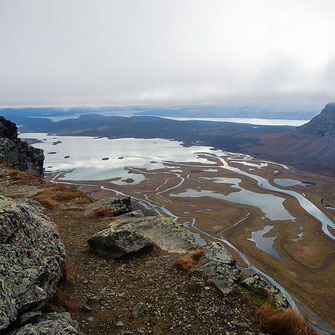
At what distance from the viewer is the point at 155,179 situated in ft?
590

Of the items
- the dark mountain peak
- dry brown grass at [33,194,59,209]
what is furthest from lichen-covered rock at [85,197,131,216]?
the dark mountain peak

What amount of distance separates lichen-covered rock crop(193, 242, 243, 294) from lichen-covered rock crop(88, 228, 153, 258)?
3.87 metres

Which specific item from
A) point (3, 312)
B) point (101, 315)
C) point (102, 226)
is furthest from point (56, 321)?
point (102, 226)

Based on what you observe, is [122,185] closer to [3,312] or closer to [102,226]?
[102,226]

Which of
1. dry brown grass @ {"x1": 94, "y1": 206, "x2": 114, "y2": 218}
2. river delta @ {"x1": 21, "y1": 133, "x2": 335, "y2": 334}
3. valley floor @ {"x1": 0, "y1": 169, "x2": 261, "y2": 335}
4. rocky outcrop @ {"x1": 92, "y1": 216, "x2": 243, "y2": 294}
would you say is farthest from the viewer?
river delta @ {"x1": 21, "y1": 133, "x2": 335, "y2": 334}

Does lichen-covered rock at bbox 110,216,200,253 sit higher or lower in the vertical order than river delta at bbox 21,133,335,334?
higher

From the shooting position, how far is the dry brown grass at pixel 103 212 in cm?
2134

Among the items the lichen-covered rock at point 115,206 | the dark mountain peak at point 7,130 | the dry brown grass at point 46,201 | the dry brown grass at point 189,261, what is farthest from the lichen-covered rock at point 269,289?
the dark mountain peak at point 7,130

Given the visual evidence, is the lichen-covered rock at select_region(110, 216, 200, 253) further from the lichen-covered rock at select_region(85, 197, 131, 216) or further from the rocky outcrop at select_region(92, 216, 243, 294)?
the lichen-covered rock at select_region(85, 197, 131, 216)

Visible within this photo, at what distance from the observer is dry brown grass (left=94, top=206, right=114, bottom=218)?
21.3m

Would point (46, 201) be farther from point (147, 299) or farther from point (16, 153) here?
point (16, 153)

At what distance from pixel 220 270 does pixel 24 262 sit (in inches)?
319

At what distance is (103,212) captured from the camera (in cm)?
2155

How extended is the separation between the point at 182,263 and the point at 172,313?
11.3ft
